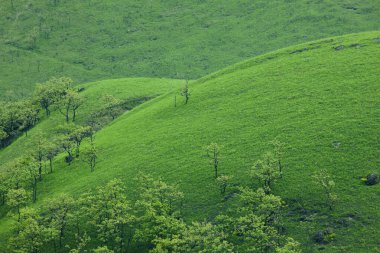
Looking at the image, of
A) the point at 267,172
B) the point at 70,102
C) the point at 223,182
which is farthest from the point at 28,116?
the point at 267,172

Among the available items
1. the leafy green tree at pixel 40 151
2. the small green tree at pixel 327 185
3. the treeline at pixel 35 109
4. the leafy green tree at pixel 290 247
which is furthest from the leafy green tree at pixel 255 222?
the treeline at pixel 35 109

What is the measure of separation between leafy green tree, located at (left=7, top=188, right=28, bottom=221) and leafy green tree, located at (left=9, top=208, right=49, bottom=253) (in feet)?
22.1

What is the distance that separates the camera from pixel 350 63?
107 m

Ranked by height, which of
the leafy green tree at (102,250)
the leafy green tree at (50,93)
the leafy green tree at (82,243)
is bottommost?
the leafy green tree at (82,243)

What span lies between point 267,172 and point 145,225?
22211mm

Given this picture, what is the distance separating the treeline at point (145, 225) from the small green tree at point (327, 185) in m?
6.95

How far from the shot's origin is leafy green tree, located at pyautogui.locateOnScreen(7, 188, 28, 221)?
8950 centimetres

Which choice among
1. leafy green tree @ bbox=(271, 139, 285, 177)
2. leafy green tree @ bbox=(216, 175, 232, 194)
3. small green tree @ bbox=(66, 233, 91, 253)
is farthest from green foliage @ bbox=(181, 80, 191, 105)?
small green tree @ bbox=(66, 233, 91, 253)

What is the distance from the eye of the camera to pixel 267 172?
76375mm

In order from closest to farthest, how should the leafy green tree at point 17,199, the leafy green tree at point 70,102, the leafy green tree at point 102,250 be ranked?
1. the leafy green tree at point 102,250
2. the leafy green tree at point 17,199
3. the leafy green tree at point 70,102

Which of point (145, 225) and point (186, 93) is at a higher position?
point (186, 93)

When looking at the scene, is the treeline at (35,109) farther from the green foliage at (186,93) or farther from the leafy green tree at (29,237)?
the leafy green tree at (29,237)

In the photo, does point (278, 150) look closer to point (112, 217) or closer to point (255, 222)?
point (255, 222)

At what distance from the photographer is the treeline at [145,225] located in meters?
67.3
